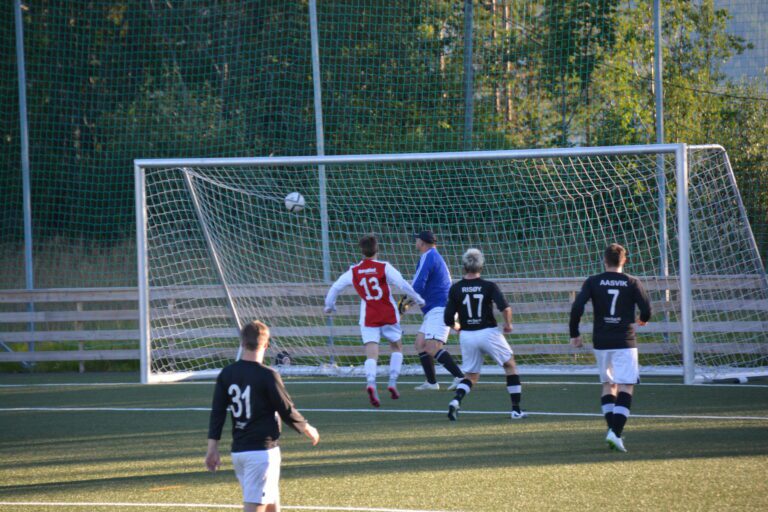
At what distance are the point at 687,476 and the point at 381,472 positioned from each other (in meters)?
2.26

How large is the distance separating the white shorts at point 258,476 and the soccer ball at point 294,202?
371 inches

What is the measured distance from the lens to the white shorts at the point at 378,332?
10203 millimetres

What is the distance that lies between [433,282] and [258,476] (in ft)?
21.6

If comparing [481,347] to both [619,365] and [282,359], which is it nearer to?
[619,365]

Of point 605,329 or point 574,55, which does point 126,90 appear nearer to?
point 574,55

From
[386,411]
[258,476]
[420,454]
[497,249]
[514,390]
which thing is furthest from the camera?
[497,249]

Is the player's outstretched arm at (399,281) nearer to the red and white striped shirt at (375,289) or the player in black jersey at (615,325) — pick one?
the red and white striped shirt at (375,289)

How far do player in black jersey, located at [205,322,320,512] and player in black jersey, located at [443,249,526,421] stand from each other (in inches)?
177

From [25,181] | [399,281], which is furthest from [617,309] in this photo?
[25,181]

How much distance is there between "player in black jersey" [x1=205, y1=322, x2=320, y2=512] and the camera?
4.44 m

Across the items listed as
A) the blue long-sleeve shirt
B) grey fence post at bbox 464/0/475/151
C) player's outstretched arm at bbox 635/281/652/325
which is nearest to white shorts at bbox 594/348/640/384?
player's outstretched arm at bbox 635/281/652/325

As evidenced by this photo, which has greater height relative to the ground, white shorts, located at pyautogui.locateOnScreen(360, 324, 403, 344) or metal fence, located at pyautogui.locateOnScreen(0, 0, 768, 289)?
metal fence, located at pyautogui.locateOnScreen(0, 0, 768, 289)

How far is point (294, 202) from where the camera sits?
544 inches

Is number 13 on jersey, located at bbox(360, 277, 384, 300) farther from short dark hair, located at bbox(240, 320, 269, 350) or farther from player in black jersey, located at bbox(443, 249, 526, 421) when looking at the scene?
short dark hair, located at bbox(240, 320, 269, 350)
